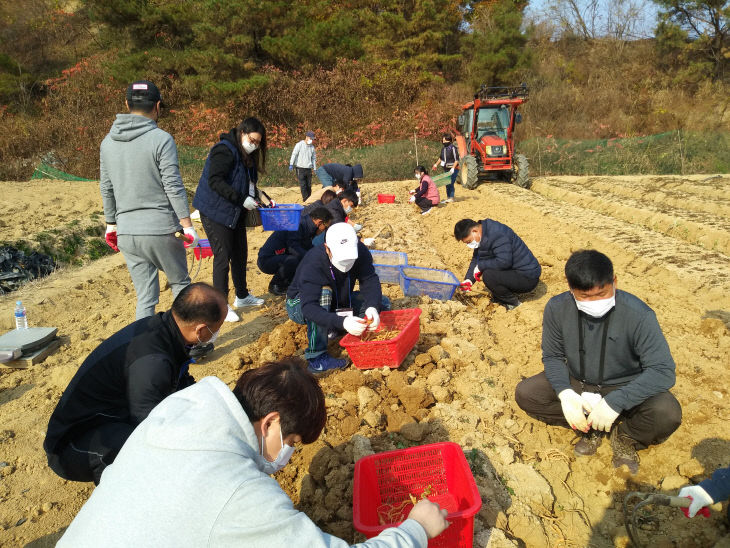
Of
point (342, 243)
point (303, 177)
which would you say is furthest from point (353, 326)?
point (303, 177)

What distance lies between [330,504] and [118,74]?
24.3m

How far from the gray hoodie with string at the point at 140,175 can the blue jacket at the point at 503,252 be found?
2985 millimetres

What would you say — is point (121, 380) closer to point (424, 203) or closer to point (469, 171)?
point (424, 203)

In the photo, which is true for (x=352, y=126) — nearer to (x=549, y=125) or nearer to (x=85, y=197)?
(x=549, y=125)

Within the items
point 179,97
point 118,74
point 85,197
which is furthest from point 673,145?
point 118,74

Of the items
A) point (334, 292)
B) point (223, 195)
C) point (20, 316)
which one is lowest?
point (20, 316)

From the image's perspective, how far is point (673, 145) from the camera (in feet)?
50.1

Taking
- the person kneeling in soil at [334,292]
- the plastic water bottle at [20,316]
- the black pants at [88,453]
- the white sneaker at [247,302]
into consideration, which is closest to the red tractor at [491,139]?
the white sneaker at [247,302]

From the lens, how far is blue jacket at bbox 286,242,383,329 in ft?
11.2

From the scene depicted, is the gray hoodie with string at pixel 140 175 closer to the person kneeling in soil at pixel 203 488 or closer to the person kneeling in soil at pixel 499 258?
the person kneeling in soil at pixel 203 488

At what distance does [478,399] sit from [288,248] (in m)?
2.94

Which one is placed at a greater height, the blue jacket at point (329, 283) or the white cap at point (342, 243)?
the white cap at point (342, 243)

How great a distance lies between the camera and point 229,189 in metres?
4.04

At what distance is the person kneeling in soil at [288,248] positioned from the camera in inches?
204
